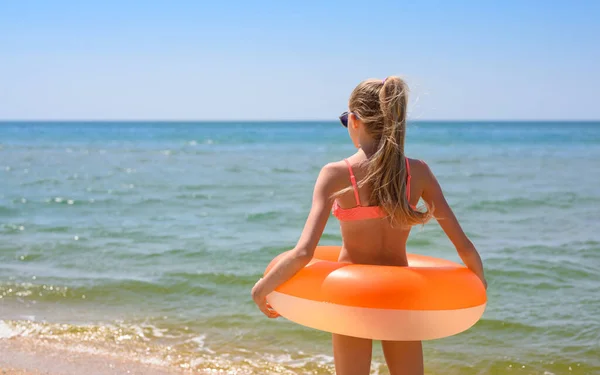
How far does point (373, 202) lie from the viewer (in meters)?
2.65

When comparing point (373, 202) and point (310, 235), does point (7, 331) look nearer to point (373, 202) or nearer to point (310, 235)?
point (310, 235)

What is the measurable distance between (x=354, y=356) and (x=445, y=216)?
0.71 m

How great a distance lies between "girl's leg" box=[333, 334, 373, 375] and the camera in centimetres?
272

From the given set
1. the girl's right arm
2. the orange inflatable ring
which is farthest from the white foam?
the girl's right arm

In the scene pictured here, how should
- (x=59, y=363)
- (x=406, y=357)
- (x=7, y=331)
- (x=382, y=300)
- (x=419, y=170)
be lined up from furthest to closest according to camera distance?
(x=7, y=331)
(x=59, y=363)
(x=406, y=357)
(x=419, y=170)
(x=382, y=300)

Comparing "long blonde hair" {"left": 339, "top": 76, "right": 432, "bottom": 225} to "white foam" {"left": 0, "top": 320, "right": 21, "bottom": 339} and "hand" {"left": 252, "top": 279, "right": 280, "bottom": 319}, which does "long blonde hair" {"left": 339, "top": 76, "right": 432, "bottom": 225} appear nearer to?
"hand" {"left": 252, "top": 279, "right": 280, "bottom": 319}

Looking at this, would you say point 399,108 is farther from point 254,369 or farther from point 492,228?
point 492,228

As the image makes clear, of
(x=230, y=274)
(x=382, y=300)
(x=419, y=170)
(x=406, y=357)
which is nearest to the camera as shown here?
(x=382, y=300)

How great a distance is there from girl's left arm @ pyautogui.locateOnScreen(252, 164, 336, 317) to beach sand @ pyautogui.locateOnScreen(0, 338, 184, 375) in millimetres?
1970

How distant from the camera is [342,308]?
8.55 feet

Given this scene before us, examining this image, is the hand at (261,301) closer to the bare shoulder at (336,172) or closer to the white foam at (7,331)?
the bare shoulder at (336,172)

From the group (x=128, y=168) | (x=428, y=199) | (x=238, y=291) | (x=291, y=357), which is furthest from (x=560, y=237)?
(x=128, y=168)

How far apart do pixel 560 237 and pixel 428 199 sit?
6.60 metres

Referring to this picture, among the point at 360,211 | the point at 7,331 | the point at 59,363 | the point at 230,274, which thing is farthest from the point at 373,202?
the point at 230,274
